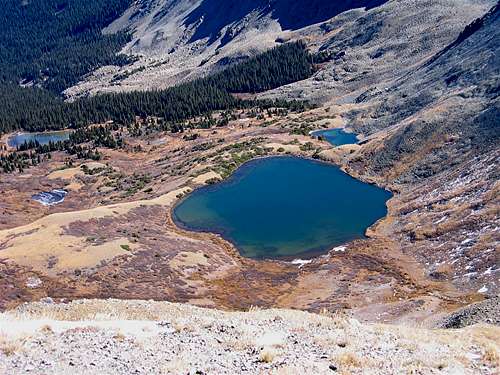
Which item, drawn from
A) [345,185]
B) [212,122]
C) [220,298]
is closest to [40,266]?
[220,298]

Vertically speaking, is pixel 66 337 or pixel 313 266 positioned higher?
pixel 66 337

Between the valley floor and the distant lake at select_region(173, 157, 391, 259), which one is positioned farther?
the distant lake at select_region(173, 157, 391, 259)

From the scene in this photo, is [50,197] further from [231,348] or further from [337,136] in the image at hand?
[231,348]

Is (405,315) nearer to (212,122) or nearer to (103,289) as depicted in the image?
(103,289)

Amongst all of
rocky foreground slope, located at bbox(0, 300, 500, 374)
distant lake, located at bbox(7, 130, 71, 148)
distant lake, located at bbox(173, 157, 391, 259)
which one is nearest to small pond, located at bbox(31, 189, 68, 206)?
distant lake, located at bbox(173, 157, 391, 259)

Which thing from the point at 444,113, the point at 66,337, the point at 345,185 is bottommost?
the point at 345,185

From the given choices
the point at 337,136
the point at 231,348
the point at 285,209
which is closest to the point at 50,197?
the point at 285,209

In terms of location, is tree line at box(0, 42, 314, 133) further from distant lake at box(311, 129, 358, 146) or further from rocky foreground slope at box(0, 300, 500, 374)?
rocky foreground slope at box(0, 300, 500, 374)
